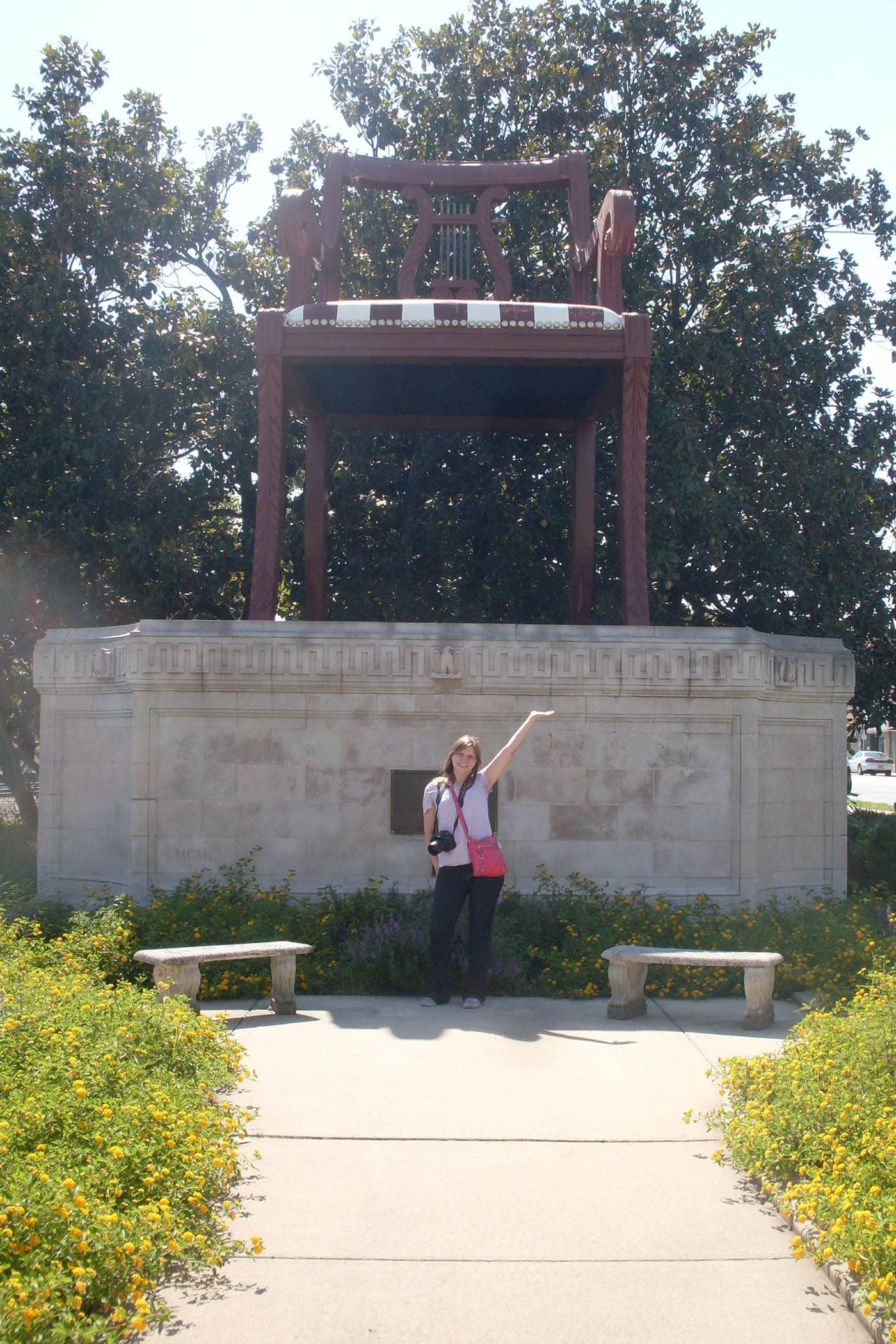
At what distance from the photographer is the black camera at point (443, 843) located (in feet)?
23.6

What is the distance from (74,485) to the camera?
15219 mm

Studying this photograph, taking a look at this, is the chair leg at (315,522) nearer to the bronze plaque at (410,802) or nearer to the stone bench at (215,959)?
the bronze plaque at (410,802)

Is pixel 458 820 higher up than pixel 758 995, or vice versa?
pixel 458 820

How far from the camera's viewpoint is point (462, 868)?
7305 mm

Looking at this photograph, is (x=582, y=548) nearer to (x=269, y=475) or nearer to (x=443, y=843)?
(x=269, y=475)

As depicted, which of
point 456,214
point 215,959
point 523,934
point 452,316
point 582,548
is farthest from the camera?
point 456,214

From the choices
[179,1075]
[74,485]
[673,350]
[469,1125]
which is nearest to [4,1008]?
[179,1075]

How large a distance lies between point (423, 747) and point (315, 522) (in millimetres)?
2975

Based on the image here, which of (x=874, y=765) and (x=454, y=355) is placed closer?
(x=454, y=355)

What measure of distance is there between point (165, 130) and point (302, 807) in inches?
468

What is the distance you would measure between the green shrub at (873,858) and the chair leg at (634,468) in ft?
16.2

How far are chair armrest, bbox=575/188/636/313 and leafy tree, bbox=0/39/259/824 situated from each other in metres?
6.06

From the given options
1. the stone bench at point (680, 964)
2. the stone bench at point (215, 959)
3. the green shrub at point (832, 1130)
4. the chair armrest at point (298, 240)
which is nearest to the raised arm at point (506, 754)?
the stone bench at point (680, 964)

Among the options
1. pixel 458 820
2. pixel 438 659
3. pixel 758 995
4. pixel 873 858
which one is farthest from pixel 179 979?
pixel 873 858
